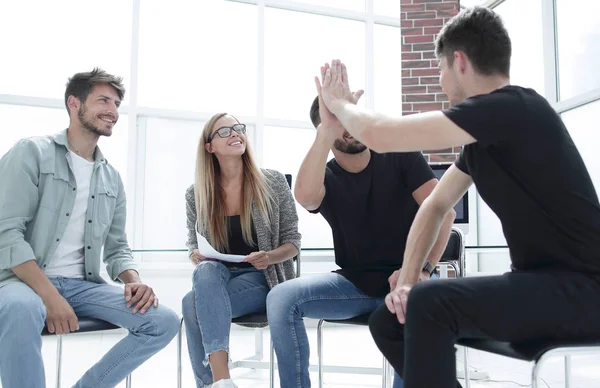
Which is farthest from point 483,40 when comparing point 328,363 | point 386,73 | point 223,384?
point 386,73

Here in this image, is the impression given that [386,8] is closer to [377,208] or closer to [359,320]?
[377,208]

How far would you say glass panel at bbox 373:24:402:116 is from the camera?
5.74 meters

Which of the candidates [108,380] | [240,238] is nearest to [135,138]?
[240,238]

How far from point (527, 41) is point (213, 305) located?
14.1 feet

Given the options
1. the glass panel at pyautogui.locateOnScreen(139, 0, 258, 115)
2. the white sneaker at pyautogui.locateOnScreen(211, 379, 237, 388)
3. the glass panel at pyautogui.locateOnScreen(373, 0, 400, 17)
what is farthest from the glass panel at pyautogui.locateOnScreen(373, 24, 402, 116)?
the white sneaker at pyautogui.locateOnScreen(211, 379, 237, 388)

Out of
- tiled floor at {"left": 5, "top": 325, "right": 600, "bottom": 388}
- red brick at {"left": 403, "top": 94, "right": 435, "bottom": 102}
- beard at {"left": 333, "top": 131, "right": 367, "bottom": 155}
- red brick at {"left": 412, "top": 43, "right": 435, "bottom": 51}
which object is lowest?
tiled floor at {"left": 5, "top": 325, "right": 600, "bottom": 388}

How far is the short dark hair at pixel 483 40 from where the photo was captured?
49.7 inches

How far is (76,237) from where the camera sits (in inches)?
79.9

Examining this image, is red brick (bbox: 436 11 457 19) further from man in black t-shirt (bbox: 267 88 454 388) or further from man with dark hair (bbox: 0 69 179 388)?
man with dark hair (bbox: 0 69 179 388)

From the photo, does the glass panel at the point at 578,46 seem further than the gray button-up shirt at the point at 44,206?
Yes

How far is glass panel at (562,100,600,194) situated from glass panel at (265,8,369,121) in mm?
2186

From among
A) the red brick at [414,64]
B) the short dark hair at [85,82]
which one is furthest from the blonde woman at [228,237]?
the red brick at [414,64]

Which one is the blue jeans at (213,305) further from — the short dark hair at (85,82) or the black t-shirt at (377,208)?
the short dark hair at (85,82)

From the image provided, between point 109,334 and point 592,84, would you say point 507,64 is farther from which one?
point 109,334
